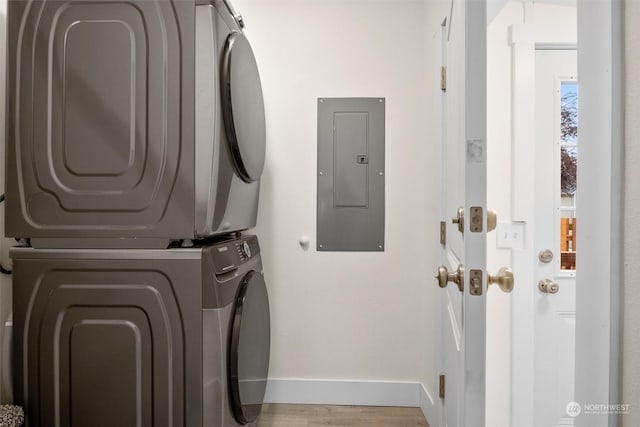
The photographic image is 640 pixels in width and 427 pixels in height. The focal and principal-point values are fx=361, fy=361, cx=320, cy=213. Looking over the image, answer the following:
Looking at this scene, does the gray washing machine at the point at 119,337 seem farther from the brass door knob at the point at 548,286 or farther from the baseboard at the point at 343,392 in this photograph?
the brass door knob at the point at 548,286

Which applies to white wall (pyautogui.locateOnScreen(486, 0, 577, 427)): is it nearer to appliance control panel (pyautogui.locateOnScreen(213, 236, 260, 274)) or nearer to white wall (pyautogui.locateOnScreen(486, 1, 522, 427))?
white wall (pyautogui.locateOnScreen(486, 1, 522, 427))

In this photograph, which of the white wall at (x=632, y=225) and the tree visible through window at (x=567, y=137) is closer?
the white wall at (x=632, y=225)

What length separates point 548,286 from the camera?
1.86m

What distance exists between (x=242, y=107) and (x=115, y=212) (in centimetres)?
62

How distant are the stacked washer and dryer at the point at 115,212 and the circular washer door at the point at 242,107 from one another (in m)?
0.08

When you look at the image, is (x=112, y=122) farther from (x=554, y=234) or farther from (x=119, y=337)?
(x=554, y=234)

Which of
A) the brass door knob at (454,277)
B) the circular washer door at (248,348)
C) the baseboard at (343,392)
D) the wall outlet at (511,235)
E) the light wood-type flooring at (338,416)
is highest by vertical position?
the wall outlet at (511,235)

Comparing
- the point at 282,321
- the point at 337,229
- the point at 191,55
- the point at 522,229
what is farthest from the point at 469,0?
the point at 282,321

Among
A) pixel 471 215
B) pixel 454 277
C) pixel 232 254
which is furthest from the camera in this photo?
pixel 232 254

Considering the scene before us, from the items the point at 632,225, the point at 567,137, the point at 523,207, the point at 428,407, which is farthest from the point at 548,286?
the point at 632,225

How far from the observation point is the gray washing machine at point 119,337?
1.18 meters

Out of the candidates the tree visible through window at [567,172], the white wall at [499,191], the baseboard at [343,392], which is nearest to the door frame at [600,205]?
the white wall at [499,191]

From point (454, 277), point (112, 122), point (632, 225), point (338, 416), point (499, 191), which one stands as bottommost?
point (338, 416)

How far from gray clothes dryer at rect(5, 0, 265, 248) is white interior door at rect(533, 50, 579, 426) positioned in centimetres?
169
